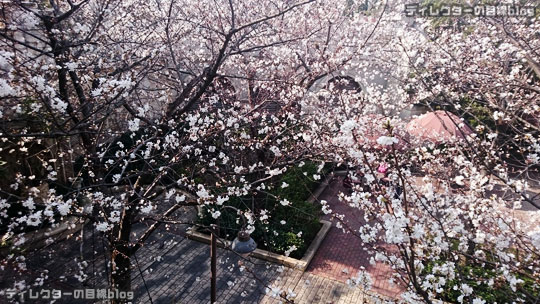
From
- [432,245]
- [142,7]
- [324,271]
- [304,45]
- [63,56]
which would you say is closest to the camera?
[432,245]

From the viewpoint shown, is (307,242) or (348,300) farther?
(307,242)

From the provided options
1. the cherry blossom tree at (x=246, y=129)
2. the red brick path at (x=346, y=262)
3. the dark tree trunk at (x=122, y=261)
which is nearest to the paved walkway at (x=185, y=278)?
the red brick path at (x=346, y=262)

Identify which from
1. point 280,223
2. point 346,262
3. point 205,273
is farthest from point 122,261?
point 346,262

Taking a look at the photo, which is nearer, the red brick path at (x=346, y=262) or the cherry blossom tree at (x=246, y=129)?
the cherry blossom tree at (x=246, y=129)

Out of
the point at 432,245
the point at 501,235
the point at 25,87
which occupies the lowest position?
the point at 501,235

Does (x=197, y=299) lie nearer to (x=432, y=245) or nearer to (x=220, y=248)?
(x=220, y=248)

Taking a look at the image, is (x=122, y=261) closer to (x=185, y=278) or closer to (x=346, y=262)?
(x=185, y=278)

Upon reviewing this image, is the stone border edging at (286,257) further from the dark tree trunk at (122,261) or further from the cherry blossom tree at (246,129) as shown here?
the dark tree trunk at (122,261)

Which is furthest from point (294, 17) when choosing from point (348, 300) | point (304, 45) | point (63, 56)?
point (348, 300)
